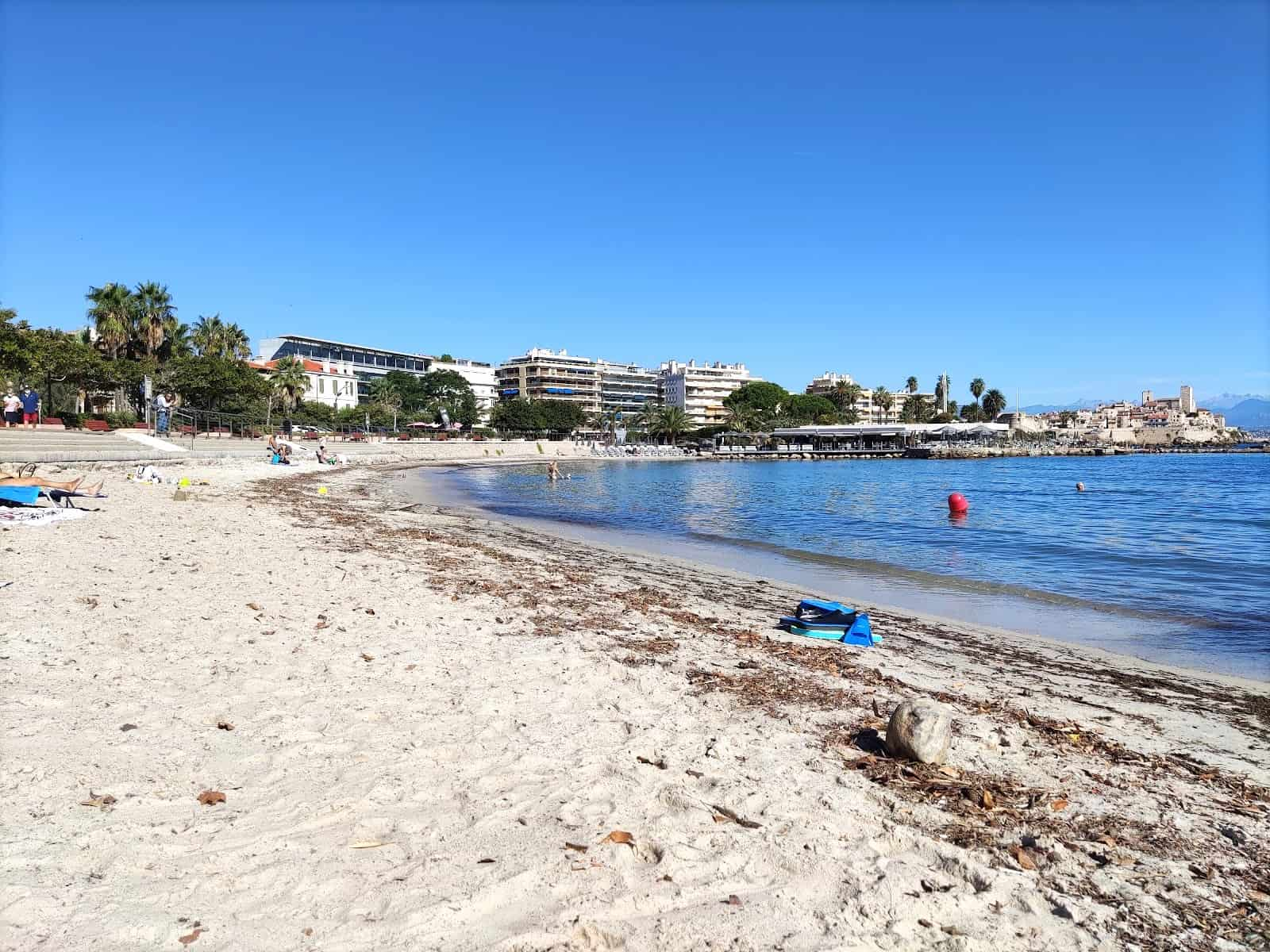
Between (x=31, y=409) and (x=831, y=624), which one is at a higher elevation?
(x=31, y=409)

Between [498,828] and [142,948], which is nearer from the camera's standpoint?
[142,948]

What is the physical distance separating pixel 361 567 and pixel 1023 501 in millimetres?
34381

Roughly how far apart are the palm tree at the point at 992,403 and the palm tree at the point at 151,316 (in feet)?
544

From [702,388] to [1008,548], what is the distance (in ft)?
523

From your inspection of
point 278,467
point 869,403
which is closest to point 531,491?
point 278,467

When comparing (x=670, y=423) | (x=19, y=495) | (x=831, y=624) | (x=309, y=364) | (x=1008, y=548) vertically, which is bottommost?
(x=1008, y=548)

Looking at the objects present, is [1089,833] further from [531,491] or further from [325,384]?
[325,384]

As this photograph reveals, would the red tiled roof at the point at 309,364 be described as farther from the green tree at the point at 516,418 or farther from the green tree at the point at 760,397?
the green tree at the point at 760,397

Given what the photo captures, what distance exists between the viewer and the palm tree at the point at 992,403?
6772 inches

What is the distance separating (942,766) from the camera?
4672 mm

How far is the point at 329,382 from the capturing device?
4471 inches

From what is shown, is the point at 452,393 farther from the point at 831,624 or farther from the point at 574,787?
the point at 574,787

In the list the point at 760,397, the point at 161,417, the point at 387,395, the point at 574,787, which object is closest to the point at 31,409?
the point at 161,417

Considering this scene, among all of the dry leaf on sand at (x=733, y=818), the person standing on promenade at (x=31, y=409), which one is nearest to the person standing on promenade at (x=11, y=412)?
the person standing on promenade at (x=31, y=409)
